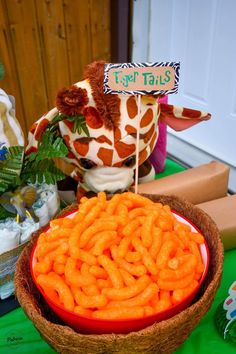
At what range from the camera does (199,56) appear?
5.47 feet

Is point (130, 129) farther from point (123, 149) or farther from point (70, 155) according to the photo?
point (70, 155)

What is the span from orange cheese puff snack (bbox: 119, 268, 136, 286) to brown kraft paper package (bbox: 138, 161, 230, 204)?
1.26ft

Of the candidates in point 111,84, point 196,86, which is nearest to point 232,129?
point 196,86

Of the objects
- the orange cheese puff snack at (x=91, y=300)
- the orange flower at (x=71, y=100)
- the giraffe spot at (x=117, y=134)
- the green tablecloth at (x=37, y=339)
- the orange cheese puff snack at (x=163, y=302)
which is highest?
the orange flower at (x=71, y=100)

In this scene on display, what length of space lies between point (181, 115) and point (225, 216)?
280 millimetres

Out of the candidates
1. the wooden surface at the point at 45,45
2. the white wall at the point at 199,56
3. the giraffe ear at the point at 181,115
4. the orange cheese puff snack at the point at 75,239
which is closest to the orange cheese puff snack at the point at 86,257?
the orange cheese puff snack at the point at 75,239

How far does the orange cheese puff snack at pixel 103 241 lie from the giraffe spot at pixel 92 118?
30 cm

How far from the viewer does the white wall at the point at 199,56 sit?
5.02 ft

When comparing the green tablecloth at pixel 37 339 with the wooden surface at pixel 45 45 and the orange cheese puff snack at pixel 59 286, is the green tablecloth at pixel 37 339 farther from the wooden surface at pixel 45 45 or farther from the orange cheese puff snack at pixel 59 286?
the wooden surface at pixel 45 45

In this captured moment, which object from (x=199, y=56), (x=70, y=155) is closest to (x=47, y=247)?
(x=70, y=155)

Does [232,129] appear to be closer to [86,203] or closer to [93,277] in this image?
[86,203]

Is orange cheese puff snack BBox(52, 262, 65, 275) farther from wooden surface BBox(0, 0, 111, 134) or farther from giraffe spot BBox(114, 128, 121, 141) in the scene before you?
wooden surface BBox(0, 0, 111, 134)

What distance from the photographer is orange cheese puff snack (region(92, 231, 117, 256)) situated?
49 centimetres

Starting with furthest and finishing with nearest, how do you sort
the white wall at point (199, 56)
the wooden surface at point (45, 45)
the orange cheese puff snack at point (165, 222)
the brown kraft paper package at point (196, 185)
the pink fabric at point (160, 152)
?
1. the white wall at point (199, 56)
2. the wooden surface at point (45, 45)
3. the pink fabric at point (160, 152)
4. the brown kraft paper package at point (196, 185)
5. the orange cheese puff snack at point (165, 222)
